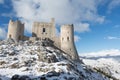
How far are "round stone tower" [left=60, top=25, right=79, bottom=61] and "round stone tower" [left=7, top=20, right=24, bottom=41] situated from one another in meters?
15.0

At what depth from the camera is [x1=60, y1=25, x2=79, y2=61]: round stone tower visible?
Result: 219ft

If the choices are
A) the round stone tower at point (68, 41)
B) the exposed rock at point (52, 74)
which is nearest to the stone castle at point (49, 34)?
the round stone tower at point (68, 41)

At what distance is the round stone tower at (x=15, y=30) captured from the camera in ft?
212

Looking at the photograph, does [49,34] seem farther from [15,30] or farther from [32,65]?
[32,65]

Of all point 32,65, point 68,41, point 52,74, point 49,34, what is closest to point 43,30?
point 49,34

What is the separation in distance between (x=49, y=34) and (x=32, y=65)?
25.9 meters

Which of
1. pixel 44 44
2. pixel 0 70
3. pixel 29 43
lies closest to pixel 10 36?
pixel 29 43

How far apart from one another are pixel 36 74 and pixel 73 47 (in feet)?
93.2

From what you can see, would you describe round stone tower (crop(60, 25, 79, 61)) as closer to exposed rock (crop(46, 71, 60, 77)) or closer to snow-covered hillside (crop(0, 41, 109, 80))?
snow-covered hillside (crop(0, 41, 109, 80))

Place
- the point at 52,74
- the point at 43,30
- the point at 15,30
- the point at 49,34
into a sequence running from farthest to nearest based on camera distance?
the point at 43,30, the point at 49,34, the point at 15,30, the point at 52,74

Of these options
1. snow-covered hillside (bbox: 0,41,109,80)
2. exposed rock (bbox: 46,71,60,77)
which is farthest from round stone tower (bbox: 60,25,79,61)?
exposed rock (bbox: 46,71,60,77)

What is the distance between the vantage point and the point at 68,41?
220 ft

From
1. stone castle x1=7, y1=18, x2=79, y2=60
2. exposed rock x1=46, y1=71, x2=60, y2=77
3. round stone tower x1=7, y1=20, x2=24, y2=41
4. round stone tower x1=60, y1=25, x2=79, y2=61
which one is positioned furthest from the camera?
round stone tower x1=60, y1=25, x2=79, y2=61

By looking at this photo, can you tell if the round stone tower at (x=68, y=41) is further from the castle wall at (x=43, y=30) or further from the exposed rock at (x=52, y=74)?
the exposed rock at (x=52, y=74)
